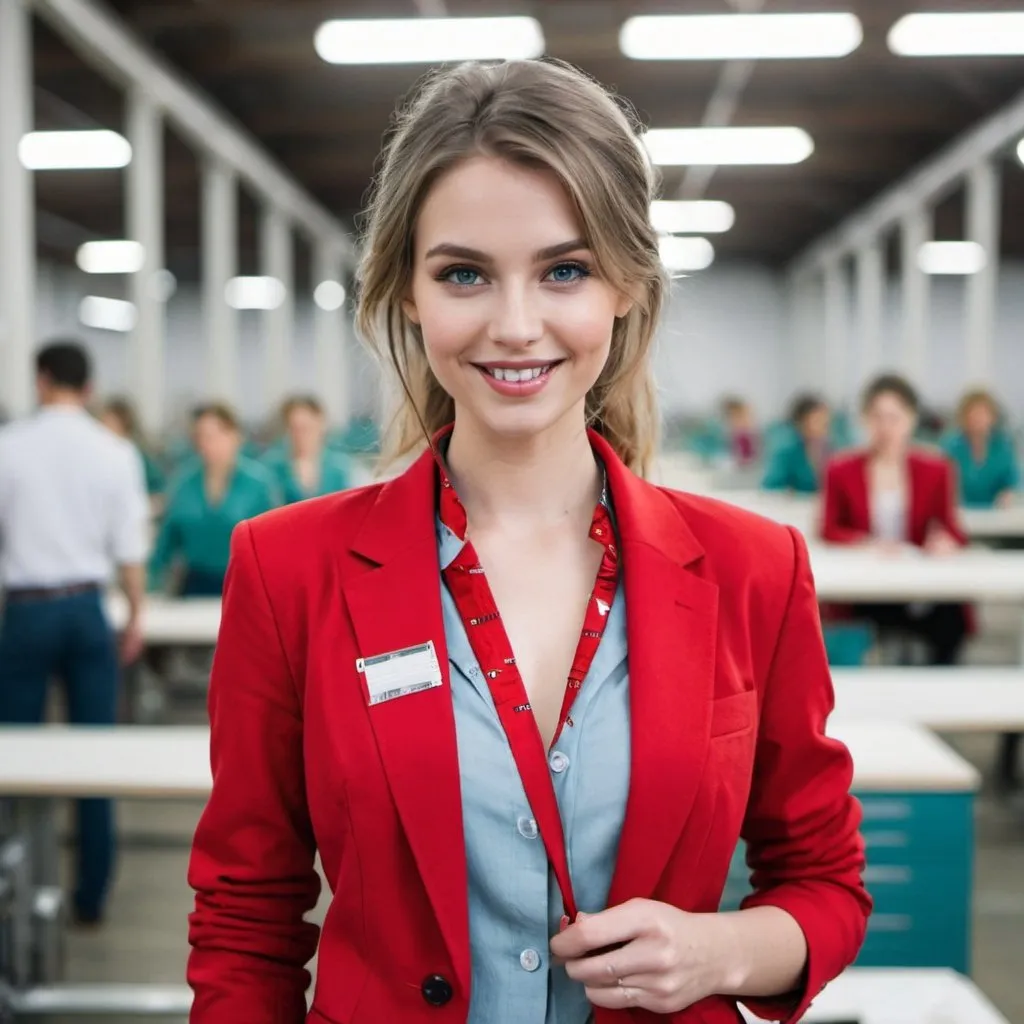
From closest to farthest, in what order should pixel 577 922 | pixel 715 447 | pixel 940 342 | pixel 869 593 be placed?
pixel 577 922, pixel 869 593, pixel 715 447, pixel 940 342

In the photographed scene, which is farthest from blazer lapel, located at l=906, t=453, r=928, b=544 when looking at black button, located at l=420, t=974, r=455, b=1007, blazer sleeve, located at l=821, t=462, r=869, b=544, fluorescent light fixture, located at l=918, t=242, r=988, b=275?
fluorescent light fixture, located at l=918, t=242, r=988, b=275

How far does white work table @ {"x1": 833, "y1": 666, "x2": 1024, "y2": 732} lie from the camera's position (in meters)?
3.22

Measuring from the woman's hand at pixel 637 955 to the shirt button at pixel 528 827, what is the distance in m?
0.09

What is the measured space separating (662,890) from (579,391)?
19.4 inches

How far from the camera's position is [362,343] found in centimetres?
142

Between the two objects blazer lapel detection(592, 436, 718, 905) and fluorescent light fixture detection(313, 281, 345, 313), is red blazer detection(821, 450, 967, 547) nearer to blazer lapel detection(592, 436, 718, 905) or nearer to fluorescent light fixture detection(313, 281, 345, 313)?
blazer lapel detection(592, 436, 718, 905)

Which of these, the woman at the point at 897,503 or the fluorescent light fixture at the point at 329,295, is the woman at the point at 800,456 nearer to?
the woman at the point at 897,503

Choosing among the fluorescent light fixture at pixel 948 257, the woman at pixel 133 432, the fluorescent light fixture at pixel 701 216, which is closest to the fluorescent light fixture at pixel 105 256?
the fluorescent light fixture at pixel 701 216

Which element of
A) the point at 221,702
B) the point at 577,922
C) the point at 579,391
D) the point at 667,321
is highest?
the point at 667,321

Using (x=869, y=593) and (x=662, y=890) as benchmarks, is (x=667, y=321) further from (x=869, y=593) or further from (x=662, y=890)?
(x=869, y=593)

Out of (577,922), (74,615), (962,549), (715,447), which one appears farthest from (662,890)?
(715,447)

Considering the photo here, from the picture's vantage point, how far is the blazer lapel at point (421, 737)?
113 centimetres

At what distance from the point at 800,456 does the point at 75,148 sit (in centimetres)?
654

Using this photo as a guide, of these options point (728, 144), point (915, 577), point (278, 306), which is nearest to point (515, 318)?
point (915, 577)
